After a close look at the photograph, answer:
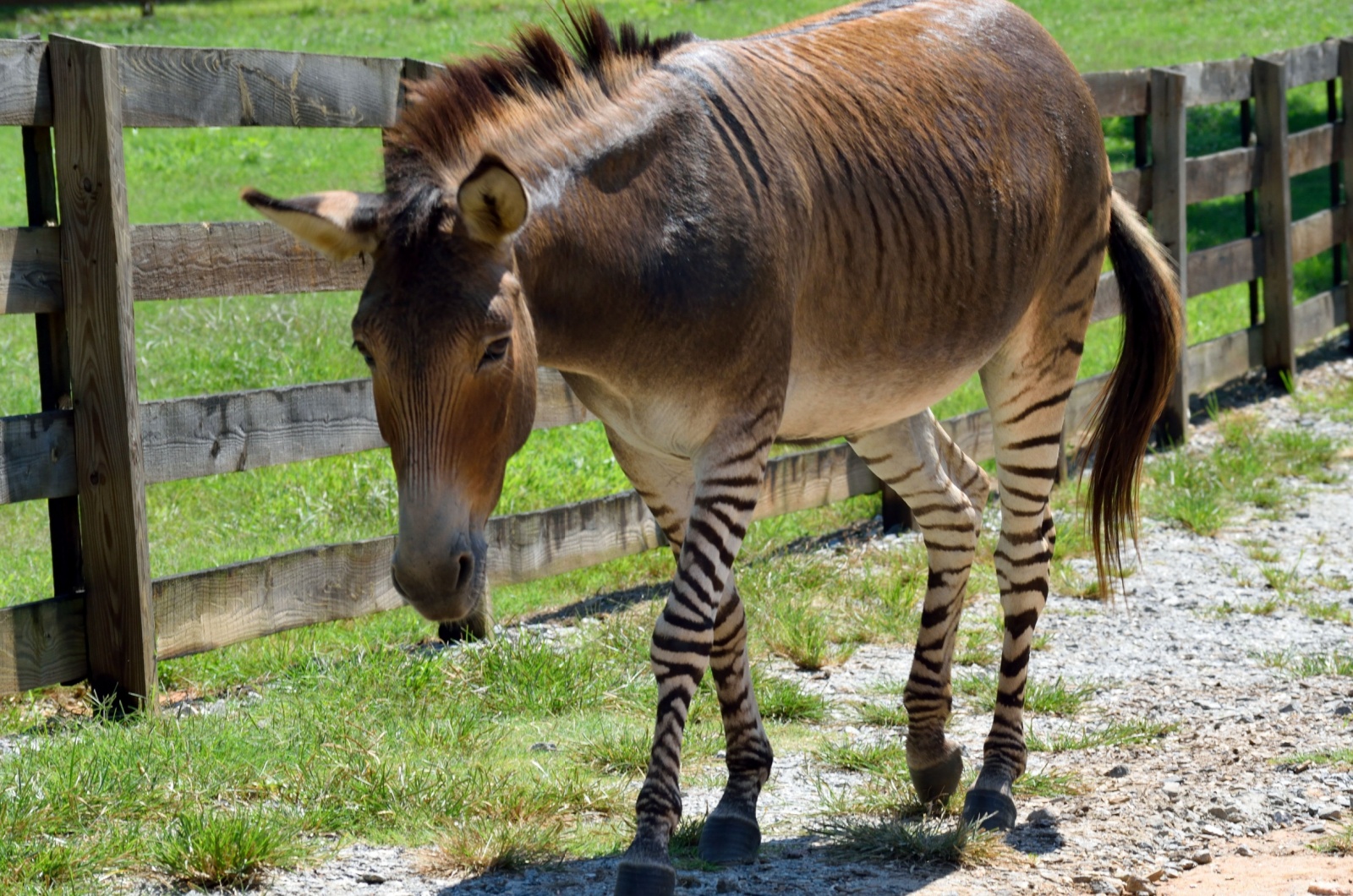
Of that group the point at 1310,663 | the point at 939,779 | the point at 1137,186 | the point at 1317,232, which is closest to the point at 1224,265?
the point at 1137,186

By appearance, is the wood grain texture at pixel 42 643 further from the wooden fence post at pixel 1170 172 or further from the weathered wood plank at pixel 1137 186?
the wooden fence post at pixel 1170 172

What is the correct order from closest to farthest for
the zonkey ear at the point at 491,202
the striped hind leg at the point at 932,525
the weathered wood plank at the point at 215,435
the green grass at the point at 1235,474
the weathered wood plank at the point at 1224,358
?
the zonkey ear at the point at 491,202 < the striped hind leg at the point at 932,525 < the weathered wood plank at the point at 215,435 < the green grass at the point at 1235,474 < the weathered wood plank at the point at 1224,358

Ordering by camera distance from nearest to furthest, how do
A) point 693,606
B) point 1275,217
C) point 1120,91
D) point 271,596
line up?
point 693,606
point 271,596
point 1120,91
point 1275,217

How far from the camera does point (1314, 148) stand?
11195mm

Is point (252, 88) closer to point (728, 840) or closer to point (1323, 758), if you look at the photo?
point (728, 840)

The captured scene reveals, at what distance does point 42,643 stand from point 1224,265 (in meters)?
8.40

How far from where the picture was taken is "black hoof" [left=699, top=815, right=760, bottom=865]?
3.94m

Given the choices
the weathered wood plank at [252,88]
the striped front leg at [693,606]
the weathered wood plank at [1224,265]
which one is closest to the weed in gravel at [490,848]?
the striped front leg at [693,606]

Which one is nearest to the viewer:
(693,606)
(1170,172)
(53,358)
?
(693,606)

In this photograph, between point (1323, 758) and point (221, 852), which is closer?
point (221, 852)

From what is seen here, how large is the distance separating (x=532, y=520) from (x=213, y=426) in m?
1.58

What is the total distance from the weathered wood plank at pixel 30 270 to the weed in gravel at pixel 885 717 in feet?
10.8

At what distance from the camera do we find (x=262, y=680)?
5512 millimetres

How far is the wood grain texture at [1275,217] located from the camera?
10383mm
